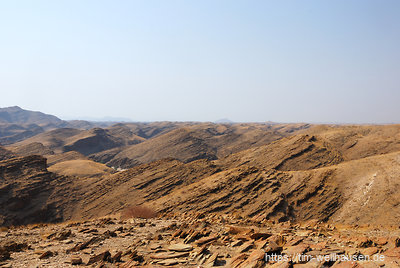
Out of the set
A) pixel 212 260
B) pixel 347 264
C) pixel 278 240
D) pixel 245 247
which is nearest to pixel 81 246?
pixel 212 260

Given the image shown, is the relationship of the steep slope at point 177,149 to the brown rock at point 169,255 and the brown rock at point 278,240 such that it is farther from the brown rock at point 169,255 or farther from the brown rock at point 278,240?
the brown rock at point 169,255

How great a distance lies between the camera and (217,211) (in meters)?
21.8

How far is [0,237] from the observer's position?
1391 centimetres

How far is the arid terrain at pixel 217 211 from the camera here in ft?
29.8

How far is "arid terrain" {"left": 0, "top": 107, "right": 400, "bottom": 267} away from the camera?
9094 millimetres

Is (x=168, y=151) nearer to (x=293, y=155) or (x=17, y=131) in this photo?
(x=293, y=155)

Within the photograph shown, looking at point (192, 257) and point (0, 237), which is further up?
point (192, 257)

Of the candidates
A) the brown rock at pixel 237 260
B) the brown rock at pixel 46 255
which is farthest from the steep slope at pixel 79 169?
the brown rock at pixel 237 260

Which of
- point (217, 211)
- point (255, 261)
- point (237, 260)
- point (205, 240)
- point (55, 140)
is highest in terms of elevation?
point (255, 261)

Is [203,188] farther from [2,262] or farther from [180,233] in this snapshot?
[2,262]

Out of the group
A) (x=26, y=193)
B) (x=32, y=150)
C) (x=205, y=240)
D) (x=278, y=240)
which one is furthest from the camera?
(x=32, y=150)

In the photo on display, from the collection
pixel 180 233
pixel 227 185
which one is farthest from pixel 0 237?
pixel 227 185

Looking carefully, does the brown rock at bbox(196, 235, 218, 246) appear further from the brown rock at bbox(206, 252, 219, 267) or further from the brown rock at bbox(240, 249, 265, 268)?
the brown rock at bbox(240, 249, 265, 268)

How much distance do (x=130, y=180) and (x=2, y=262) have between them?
23.4 metres
